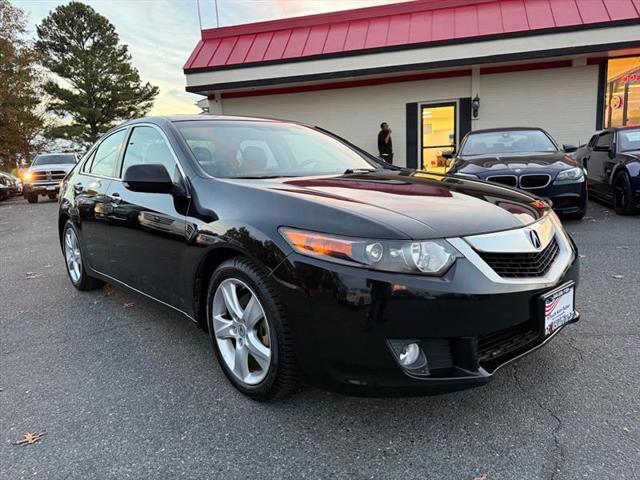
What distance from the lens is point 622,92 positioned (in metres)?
11.5

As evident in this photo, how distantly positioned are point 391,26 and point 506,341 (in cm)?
1164

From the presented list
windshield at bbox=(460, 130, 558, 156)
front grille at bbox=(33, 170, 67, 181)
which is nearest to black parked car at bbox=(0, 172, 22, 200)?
front grille at bbox=(33, 170, 67, 181)

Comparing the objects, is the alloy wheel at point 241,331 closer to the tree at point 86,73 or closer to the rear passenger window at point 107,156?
the rear passenger window at point 107,156

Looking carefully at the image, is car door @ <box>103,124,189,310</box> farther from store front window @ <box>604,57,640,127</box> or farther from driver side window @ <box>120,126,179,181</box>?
store front window @ <box>604,57,640,127</box>

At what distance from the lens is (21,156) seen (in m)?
30.1

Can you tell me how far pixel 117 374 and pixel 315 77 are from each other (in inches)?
416

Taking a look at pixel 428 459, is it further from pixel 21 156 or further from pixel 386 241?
pixel 21 156

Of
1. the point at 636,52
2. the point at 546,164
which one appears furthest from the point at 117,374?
the point at 636,52

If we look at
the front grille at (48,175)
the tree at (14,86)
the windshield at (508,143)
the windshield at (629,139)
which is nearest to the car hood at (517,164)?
the windshield at (508,143)

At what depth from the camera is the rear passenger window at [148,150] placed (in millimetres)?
2957

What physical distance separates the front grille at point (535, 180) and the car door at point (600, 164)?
218cm

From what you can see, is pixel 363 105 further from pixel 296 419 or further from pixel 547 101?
pixel 296 419

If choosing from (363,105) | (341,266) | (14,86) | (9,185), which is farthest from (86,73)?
(341,266)

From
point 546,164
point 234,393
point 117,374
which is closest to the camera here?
point 234,393
